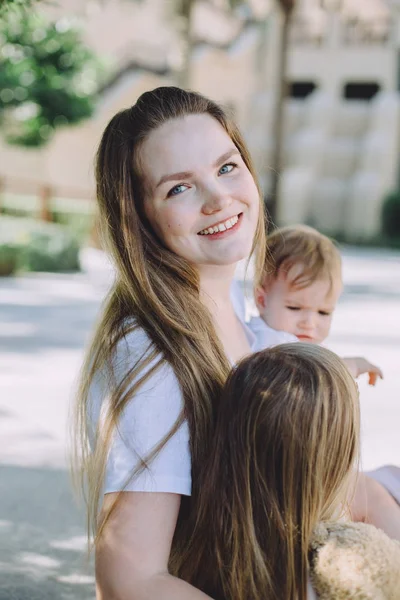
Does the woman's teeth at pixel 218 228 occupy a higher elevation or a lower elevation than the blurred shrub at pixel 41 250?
Result: higher

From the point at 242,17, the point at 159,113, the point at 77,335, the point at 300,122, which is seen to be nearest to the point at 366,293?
the point at 77,335

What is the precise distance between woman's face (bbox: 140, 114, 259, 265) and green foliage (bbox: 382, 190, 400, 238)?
22.5 metres

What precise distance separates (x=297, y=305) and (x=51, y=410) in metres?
2.91

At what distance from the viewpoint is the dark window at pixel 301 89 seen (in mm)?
32003

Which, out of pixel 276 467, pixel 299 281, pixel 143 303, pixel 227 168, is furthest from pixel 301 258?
pixel 276 467

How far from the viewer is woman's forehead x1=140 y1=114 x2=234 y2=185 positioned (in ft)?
6.99

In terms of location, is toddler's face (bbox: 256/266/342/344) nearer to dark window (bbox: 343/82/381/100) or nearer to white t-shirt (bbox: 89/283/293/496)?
white t-shirt (bbox: 89/283/293/496)

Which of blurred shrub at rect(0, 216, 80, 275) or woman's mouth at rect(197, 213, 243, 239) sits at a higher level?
woman's mouth at rect(197, 213, 243, 239)

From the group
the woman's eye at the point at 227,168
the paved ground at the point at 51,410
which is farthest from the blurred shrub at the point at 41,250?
the woman's eye at the point at 227,168

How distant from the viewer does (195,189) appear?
7.15 ft

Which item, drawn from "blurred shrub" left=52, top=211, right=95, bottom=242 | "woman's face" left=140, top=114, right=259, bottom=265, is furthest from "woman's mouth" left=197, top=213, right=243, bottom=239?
"blurred shrub" left=52, top=211, right=95, bottom=242

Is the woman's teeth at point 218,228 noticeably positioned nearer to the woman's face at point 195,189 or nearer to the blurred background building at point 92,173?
the woman's face at point 195,189

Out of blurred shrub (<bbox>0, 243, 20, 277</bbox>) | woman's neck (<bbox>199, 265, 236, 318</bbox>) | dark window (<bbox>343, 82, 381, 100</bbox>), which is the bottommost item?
blurred shrub (<bbox>0, 243, 20, 277</bbox>)

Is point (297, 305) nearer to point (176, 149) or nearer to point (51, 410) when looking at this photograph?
point (176, 149)
